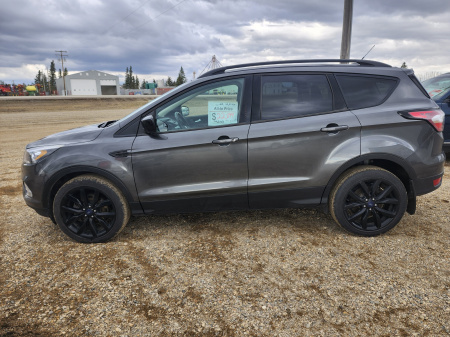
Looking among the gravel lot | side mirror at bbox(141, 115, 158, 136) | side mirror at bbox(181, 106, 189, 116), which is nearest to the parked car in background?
the gravel lot

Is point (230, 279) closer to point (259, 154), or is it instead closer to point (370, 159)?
point (259, 154)

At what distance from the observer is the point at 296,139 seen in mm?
3301

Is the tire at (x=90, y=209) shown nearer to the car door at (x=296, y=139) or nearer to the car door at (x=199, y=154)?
the car door at (x=199, y=154)

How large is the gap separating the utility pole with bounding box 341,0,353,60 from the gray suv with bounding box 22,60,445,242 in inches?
278

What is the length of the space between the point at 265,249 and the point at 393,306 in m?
1.24

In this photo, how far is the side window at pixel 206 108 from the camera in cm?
342

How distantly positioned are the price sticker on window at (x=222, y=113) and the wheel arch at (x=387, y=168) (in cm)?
119

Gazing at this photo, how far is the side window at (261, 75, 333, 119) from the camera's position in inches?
133

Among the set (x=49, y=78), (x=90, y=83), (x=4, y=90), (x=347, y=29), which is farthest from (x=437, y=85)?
(x=49, y=78)

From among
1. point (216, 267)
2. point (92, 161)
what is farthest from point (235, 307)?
point (92, 161)

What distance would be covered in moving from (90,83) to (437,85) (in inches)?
2928

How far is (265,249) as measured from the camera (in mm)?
3334

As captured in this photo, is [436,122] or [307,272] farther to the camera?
[436,122]

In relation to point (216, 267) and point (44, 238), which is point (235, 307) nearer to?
point (216, 267)
